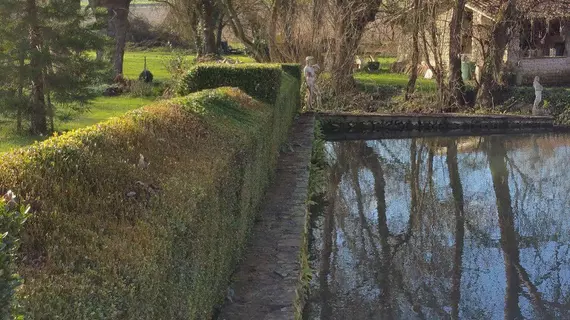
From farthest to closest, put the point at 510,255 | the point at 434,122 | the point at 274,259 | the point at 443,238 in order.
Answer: the point at 434,122 → the point at 443,238 → the point at 510,255 → the point at 274,259

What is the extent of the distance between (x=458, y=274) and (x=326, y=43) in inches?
582

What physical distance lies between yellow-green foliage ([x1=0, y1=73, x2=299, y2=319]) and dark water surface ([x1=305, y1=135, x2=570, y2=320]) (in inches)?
84.5

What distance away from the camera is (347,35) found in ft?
69.2

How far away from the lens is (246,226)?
6180mm

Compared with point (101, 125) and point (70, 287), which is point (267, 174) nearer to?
point (101, 125)

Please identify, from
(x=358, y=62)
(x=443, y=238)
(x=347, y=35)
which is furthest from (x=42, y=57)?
(x=358, y=62)

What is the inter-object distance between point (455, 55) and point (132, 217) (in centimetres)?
1900

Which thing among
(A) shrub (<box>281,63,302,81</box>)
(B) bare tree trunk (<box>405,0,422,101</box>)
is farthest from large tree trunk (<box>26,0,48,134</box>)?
(B) bare tree trunk (<box>405,0,422,101</box>)

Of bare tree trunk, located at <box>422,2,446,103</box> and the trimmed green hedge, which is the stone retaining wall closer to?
bare tree trunk, located at <box>422,2,446,103</box>

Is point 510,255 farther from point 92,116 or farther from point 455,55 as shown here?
point 455,55

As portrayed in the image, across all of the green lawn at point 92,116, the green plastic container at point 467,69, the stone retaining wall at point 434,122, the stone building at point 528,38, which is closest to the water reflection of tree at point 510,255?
the stone retaining wall at point 434,122

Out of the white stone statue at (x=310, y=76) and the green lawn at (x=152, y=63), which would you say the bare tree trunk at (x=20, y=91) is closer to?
the white stone statue at (x=310, y=76)

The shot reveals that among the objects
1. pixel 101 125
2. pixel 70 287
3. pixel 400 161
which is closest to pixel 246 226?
pixel 101 125

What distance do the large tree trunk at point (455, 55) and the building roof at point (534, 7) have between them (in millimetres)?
1746
